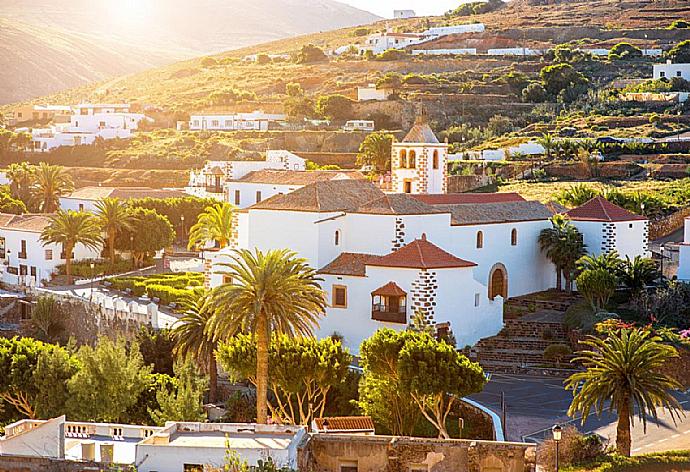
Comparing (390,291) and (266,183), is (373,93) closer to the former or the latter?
(266,183)

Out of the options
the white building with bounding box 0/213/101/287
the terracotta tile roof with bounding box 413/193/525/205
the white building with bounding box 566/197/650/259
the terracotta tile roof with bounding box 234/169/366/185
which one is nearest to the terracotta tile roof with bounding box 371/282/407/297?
the terracotta tile roof with bounding box 413/193/525/205

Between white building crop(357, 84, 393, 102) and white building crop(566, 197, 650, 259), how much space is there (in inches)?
1918

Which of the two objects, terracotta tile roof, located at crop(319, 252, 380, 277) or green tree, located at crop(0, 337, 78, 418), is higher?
terracotta tile roof, located at crop(319, 252, 380, 277)

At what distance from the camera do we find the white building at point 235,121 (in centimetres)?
9538

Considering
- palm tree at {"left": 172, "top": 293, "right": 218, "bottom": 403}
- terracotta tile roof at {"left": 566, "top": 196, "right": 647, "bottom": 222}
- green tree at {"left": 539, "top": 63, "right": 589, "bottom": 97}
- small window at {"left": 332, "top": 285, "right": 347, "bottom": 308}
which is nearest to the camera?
palm tree at {"left": 172, "top": 293, "right": 218, "bottom": 403}

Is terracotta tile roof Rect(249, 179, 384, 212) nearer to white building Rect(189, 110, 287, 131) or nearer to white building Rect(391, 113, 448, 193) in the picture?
white building Rect(391, 113, 448, 193)

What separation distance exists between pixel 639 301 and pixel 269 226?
43.1ft

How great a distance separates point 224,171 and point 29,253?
47.0 feet

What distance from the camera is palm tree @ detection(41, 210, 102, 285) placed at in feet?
187

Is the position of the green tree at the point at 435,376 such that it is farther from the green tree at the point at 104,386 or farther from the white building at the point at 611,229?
the white building at the point at 611,229

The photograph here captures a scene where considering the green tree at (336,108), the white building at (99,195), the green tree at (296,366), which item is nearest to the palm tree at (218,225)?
the white building at (99,195)

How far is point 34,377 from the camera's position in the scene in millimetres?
36125

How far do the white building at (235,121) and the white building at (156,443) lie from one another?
66.3 m

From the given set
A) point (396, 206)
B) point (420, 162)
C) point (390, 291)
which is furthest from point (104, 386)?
point (420, 162)
